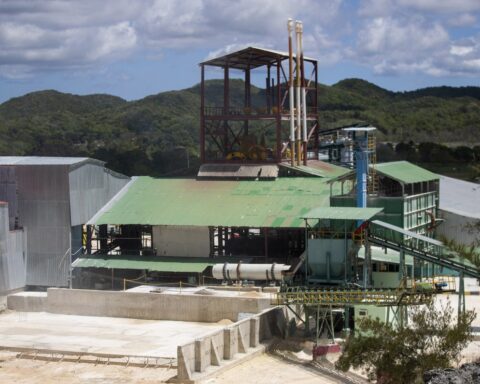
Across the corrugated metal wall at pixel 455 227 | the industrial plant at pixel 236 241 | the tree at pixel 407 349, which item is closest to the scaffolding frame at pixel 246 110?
the industrial plant at pixel 236 241

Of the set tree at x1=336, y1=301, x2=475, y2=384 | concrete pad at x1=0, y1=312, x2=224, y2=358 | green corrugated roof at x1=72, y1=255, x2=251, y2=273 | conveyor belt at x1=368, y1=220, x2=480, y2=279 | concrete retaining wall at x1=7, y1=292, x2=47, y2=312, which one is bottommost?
concrete pad at x1=0, y1=312, x2=224, y2=358

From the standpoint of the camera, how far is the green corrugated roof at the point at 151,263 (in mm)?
54959

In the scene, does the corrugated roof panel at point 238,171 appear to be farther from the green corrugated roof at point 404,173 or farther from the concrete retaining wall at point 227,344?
the concrete retaining wall at point 227,344

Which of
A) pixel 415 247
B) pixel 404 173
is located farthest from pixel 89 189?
pixel 415 247

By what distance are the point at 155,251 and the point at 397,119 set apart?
9736 cm

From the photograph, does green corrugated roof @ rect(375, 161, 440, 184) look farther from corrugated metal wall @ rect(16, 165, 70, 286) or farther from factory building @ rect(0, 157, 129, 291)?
corrugated metal wall @ rect(16, 165, 70, 286)

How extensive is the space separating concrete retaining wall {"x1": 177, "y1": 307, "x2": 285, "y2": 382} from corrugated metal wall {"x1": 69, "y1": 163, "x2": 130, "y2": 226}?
53.2 ft

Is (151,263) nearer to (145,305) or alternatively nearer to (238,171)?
(145,305)

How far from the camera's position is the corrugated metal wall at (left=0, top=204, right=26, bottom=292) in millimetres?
56375

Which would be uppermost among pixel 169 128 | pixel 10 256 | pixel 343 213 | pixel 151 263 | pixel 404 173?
pixel 169 128

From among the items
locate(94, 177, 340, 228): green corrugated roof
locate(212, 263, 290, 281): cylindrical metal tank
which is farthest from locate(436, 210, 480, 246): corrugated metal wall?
locate(212, 263, 290, 281): cylindrical metal tank

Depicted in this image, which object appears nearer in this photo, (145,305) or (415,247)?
(415,247)

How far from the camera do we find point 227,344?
4278 centimetres

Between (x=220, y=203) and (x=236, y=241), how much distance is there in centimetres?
240
